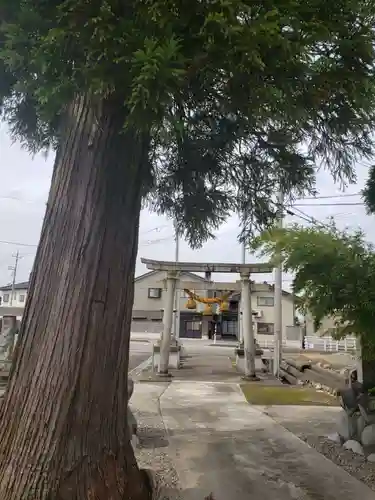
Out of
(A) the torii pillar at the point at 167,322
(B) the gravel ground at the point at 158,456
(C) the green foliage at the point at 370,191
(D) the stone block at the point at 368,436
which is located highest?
(C) the green foliage at the point at 370,191

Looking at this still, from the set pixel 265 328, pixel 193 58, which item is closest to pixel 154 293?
pixel 265 328

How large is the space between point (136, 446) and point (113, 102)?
321cm

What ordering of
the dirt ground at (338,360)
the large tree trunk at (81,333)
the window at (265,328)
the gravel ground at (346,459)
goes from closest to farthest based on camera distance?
the large tree trunk at (81,333), the gravel ground at (346,459), the dirt ground at (338,360), the window at (265,328)

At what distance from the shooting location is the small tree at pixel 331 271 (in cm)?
291

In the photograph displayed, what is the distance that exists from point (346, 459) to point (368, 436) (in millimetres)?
385

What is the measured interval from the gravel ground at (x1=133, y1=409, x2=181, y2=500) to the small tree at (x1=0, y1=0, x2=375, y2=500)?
0.84m

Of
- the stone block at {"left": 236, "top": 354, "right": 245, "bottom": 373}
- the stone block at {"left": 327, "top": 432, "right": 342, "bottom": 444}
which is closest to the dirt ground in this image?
the stone block at {"left": 236, "top": 354, "right": 245, "bottom": 373}

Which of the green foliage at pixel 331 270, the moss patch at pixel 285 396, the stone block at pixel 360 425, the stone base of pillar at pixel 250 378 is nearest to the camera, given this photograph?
the green foliage at pixel 331 270

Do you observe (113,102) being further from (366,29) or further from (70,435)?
(70,435)

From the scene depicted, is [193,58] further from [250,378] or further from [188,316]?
[188,316]

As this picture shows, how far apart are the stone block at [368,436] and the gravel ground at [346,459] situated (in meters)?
0.17

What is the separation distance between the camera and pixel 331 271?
9.95 feet

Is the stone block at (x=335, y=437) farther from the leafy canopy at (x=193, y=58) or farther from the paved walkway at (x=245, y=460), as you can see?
the leafy canopy at (x=193, y=58)

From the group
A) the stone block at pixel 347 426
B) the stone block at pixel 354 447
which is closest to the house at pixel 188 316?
the stone block at pixel 347 426
